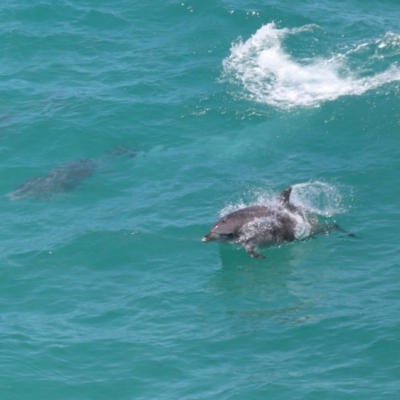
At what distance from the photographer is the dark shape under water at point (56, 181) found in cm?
3925

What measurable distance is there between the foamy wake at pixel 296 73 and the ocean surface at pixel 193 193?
4.9 inches

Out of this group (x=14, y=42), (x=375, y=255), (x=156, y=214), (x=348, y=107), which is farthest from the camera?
(x=14, y=42)

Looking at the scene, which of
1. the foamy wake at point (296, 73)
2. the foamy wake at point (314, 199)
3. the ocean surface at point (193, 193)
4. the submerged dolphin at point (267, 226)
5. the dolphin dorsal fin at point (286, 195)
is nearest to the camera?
the ocean surface at point (193, 193)

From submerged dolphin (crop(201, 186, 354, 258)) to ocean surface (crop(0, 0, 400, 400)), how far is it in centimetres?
55

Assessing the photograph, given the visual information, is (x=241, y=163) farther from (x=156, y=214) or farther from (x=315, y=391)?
(x=315, y=391)

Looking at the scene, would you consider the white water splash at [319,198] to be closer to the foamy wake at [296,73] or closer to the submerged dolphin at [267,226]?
the submerged dolphin at [267,226]

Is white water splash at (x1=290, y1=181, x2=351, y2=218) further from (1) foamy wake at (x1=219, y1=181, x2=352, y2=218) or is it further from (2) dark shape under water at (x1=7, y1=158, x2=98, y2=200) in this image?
(2) dark shape under water at (x1=7, y1=158, x2=98, y2=200)

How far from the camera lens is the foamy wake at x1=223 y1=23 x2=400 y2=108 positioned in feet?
149

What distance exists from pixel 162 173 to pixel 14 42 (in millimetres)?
16820

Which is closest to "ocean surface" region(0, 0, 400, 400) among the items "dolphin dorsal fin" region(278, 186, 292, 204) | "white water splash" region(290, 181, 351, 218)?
"white water splash" region(290, 181, 351, 218)

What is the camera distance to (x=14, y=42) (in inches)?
2046

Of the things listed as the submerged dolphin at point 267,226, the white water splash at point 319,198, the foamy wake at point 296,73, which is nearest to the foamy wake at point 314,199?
the white water splash at point 319,198

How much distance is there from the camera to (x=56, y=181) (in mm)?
40000

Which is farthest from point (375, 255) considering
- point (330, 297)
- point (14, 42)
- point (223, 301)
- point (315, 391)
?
point (14, 42)
